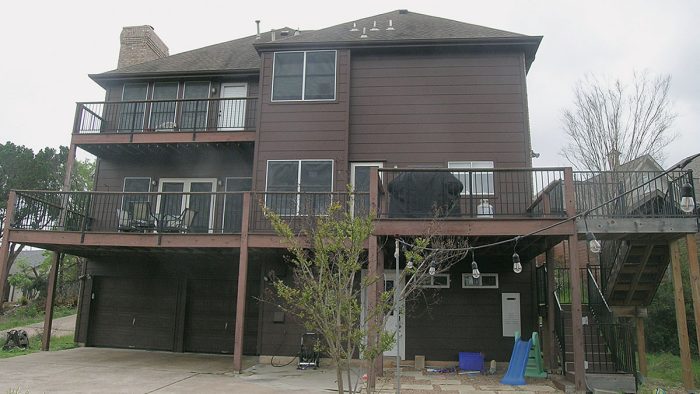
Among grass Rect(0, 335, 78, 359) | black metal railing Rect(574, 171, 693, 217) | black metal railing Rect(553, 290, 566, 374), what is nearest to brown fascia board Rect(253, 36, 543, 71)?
black metal railing Rect(574, 171, 693, 217)

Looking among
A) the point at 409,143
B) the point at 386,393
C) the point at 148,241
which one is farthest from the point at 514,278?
the point at 148,241

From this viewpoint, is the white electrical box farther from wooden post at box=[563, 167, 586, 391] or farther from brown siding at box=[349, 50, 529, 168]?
brown siding at box=[349, 50, 529, 168]

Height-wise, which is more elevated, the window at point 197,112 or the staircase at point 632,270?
the window at point 197,112

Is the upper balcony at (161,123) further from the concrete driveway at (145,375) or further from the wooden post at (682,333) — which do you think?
the wooden post at (682,333)

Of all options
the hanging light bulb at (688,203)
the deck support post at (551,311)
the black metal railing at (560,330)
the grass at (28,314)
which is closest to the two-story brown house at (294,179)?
the deck support post at (551,311)

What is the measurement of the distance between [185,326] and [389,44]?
918cm

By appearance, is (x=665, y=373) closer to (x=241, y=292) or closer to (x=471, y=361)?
(x=471, y=361)

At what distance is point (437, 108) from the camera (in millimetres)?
12336

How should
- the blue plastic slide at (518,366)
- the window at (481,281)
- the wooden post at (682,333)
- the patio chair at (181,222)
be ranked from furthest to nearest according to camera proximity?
the window at (481,281), the patio chair at (181,222), the blue plastic slide at (518,366), the wooden post at (682,333)

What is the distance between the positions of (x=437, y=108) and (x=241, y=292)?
248 inches

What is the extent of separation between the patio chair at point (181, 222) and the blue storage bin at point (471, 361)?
667cm

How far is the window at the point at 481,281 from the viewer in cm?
1159

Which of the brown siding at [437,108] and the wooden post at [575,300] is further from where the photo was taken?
the brown siding at [437,108]

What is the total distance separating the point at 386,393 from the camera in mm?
8008
